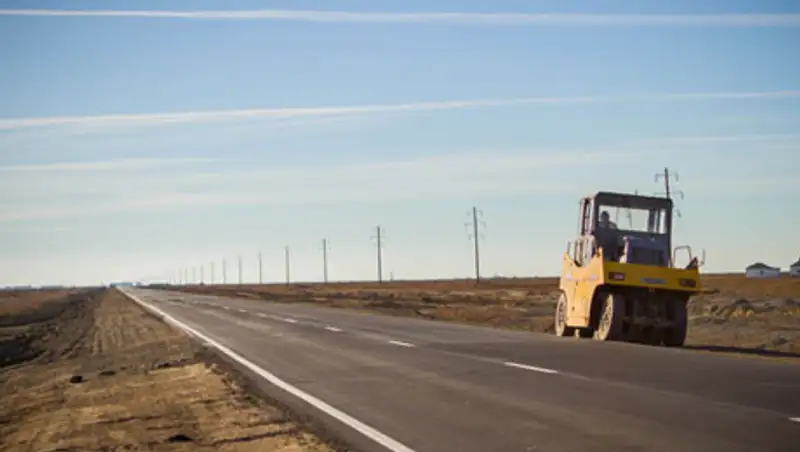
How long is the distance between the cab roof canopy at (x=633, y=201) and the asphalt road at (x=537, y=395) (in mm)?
3986

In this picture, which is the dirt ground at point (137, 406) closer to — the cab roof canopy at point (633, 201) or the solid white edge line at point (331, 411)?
the solid white edge line at point (331, 411)

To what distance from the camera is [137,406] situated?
16.3 metres

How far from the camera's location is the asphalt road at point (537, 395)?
10.9 meters

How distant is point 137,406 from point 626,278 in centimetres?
1363

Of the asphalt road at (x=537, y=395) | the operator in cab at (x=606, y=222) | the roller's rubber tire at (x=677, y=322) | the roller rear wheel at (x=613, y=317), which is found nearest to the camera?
the asphalt road at (x=537, y=395)

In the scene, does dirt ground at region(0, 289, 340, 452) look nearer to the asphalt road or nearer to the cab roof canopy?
the asphalt road

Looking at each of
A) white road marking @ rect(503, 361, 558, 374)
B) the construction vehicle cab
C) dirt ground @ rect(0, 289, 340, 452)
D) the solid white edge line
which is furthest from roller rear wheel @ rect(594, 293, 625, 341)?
dirt ground @ rect(0, 289, 340, 452)

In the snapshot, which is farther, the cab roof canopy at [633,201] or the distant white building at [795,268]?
the distant white building at [795,268]

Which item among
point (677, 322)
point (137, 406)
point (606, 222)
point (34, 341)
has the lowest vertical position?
point (137, 406)

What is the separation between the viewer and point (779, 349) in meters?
26.0

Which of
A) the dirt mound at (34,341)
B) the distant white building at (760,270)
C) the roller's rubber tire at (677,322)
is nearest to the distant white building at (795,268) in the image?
the distant white building at (760,270)

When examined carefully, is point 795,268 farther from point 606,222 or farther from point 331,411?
point 331,411

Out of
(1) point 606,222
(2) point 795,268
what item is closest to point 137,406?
(1) point 606,222

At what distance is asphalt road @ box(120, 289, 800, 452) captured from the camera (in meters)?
10.9
